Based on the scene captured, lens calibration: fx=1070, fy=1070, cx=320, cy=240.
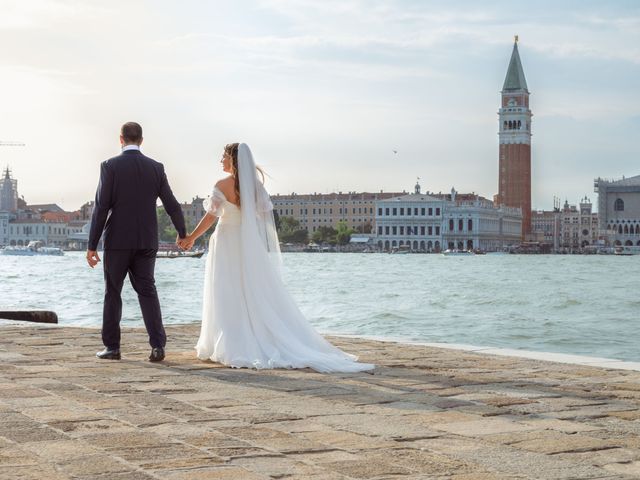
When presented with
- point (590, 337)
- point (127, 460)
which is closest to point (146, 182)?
point (127, 460)

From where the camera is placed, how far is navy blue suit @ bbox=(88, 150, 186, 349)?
5105mm

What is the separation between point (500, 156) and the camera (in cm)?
9700

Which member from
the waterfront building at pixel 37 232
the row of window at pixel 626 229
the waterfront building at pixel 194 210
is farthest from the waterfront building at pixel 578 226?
the waterfront building at pixel 37 232

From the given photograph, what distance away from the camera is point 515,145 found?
96312 mm

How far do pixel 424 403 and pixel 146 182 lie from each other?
202 cm

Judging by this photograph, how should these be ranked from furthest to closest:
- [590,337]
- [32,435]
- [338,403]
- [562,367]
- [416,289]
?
1. [416,289]
2. [590,337]
3. [562,367]
4. [338,403]
5. [32,435]

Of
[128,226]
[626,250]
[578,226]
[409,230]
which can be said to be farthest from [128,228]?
[578,226]

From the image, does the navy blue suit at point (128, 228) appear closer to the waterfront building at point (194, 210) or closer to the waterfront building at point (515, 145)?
the waterfront building at point (515, 145)

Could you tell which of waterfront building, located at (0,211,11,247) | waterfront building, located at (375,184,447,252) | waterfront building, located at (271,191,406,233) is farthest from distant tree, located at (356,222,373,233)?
waterfront building, located at (0,211,11,247)

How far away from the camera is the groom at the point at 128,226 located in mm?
5105

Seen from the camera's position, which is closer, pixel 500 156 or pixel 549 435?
pixel 549 435

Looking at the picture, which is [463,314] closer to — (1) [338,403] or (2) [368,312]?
(2) [368,312]

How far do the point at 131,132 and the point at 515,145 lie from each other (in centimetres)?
9334

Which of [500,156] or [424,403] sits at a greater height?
[500,156]
